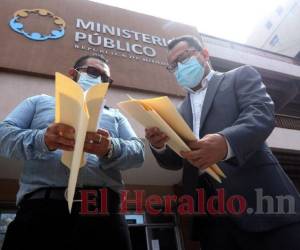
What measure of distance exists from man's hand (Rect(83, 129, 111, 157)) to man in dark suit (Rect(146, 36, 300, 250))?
0.19 m

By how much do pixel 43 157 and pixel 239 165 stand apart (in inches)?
36.1

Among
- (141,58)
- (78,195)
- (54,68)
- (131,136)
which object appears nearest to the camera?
(78,195)

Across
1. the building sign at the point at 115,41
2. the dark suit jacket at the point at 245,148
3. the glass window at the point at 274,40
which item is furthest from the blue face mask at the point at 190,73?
the glass window at the point at 274,40

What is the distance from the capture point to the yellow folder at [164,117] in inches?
44.8

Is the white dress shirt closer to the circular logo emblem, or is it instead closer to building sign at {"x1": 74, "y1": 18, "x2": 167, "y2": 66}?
building sign at {"x1": 74, "y1": 18, "x2": 167, "y2": 66}

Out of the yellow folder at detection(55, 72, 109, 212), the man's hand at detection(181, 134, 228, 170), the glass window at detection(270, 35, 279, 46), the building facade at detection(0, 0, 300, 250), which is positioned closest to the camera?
the yellow folder at detection(55, 72, 109, 212)

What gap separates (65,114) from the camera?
3.72 ft

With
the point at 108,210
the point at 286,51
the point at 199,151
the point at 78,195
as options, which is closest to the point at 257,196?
the point at 199,151

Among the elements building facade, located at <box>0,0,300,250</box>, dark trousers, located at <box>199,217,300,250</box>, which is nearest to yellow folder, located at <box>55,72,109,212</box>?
dark trousers, located at <box>199,217,300,250</box>

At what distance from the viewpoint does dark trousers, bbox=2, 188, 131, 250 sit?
134 cm

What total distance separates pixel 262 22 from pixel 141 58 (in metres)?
15.4

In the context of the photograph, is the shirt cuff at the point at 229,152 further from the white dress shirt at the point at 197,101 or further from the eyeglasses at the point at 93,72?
the eyeglasses at the point at 93,72

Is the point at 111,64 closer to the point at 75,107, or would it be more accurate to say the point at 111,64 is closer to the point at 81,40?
the point at 81,40

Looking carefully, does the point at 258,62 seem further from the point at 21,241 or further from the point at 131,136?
the point at 21,241
